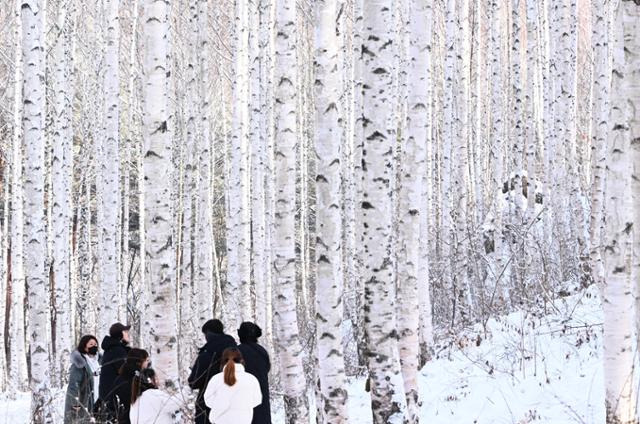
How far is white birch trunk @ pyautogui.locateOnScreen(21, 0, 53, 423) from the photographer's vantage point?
1055 cm

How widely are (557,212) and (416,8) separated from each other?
7196 millimetres

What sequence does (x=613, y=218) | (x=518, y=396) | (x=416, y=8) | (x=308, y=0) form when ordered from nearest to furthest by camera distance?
(x=613, y=218)
(x=518, y=396)
(x=416, y=8)
(x=308, y=0)

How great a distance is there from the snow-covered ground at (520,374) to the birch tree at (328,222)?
179cm

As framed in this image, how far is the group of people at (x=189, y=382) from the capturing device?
6.67 m

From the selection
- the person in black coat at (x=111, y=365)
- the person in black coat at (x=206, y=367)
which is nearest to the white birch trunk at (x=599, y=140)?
the person in black coat at (x=206, y=367)

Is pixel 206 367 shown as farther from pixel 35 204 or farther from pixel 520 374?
pixel 35 204

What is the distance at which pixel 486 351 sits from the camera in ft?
33.8

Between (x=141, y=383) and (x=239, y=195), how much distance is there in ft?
24.2

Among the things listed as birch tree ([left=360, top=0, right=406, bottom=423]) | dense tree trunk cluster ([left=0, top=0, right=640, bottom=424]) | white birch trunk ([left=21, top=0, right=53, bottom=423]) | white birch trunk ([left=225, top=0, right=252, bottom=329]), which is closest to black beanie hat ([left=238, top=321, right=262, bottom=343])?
dense tree trunk cluster ([left=0, top=0, right=640, bottom=424])

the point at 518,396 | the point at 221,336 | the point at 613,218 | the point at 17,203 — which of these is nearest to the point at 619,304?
the point at 613,218

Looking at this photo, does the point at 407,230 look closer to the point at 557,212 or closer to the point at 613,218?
the point at 613,218

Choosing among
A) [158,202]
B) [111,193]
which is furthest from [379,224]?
[111,193]

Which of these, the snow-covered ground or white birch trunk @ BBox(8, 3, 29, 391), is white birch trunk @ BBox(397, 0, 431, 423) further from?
white birch trunk @ BBox(8, 3, 29, 391)

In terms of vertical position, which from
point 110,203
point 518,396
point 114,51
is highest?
point 114,51
